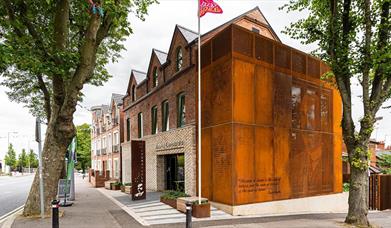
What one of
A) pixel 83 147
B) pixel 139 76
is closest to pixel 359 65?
pixel 139 76

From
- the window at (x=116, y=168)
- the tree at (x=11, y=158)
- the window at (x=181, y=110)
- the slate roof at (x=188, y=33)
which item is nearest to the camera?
the slate roof at (x=188, y=33)

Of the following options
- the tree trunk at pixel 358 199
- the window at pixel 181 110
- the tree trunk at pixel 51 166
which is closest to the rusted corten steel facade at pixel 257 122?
the window at pixel 181 110

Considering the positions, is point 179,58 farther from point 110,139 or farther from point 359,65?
point 110,139

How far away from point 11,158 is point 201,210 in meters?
98.3

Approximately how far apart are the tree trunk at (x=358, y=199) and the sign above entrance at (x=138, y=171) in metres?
9.68

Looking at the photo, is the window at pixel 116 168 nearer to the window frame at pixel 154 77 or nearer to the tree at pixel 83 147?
the window frame at pixel 154 77

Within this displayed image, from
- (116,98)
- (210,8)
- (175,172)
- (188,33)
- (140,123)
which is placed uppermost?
(188,33)

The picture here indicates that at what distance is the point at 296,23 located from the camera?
12.8 meters

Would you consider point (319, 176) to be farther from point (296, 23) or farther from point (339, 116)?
point (296, 23)

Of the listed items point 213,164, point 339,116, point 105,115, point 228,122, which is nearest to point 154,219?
point 213,164

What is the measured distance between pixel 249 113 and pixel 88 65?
6.42 metres

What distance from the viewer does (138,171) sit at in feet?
54.7

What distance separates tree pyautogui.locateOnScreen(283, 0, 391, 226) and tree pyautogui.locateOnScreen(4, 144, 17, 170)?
325 ft

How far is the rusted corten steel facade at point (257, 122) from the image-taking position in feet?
42.6
